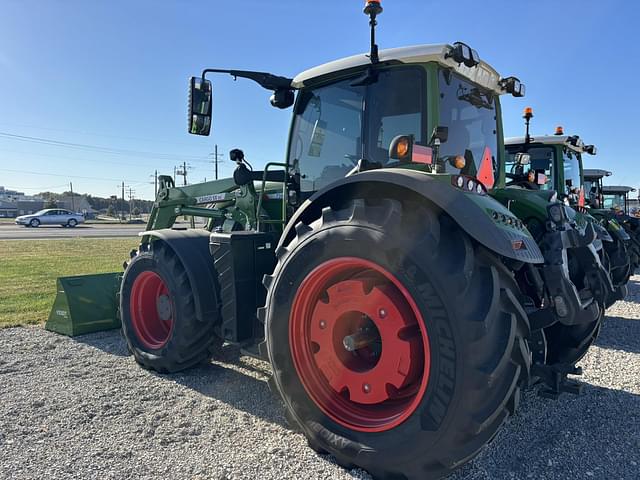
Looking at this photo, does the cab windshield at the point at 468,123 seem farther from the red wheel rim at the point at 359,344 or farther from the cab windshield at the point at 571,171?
the cab windshield at the point at 571,171

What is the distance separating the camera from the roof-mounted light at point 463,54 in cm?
299

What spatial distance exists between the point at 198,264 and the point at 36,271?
931cm

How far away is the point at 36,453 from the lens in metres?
2.77

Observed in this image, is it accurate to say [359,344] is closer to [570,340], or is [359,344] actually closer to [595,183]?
[570,340]

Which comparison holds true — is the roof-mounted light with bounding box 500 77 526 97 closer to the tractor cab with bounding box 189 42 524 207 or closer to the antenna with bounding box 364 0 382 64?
the tractor cab with bounding box 189 42 524 207

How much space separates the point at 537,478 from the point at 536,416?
2.90 feet

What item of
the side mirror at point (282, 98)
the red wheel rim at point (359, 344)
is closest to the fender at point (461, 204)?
the red wheel rim at point (359, 344)

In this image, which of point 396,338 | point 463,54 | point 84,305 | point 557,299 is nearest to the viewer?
point 396,338

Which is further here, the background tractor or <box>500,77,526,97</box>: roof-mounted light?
<box>500,77,526,97</box>: roof-mounted light

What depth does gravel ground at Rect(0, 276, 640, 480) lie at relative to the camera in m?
2.61

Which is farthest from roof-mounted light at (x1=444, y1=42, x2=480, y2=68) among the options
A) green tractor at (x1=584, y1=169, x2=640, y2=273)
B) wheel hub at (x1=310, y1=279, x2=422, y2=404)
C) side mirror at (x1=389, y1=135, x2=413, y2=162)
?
green tractor at (x1=584, y1=169, x2=640, y2=273)

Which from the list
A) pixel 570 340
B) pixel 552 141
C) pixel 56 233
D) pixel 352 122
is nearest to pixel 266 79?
pixel 352 122

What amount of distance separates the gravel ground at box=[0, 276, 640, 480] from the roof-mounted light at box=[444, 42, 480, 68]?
2476mm

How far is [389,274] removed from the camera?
7.86ft
